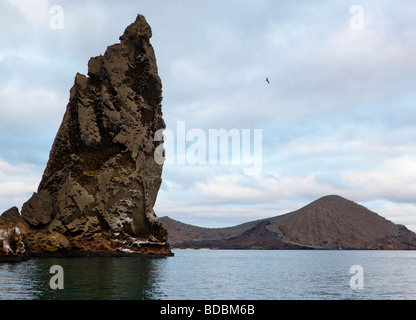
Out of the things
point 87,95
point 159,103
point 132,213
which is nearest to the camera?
point 132,213

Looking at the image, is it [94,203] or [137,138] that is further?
[137,138]

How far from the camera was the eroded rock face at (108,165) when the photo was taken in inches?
2854

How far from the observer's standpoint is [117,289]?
2948cm

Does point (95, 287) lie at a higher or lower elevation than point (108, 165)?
lower

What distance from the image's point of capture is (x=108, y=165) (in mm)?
76938

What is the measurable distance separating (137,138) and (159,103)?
1210 cm

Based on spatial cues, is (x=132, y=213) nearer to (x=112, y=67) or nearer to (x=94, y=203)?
(x=94, y=203)

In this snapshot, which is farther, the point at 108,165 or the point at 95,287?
the point at 108,165

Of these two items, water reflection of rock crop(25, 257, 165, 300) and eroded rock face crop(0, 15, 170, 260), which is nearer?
water reflection of rock crop(25, 257, 165, 300)

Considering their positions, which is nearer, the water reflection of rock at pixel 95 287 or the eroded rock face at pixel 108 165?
the water reflection of rock at pixel 95 287

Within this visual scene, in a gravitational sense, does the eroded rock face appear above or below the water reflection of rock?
above

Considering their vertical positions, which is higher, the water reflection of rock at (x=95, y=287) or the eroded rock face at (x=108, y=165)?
the eroded rock face at (x=108, y=165)

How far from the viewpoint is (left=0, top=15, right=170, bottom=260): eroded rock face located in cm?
7250
